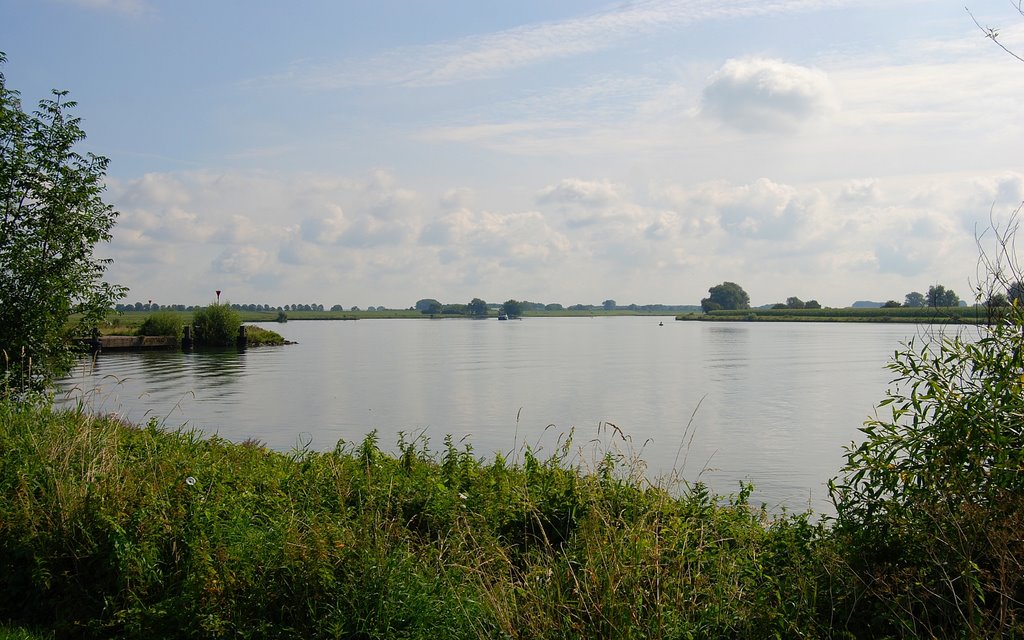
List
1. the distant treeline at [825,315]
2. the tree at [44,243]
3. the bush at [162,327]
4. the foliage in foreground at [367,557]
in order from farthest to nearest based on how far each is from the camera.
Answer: the distant treeline at [825,315] → the bush at [162,327] → the tree at [44,243] → the foliage in foreground at [367,557]

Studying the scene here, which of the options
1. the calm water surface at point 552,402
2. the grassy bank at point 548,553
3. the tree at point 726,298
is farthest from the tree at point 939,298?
the tree at point 726,298

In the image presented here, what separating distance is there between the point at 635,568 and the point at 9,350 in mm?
12486

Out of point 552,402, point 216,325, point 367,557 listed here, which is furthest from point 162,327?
point 367,557

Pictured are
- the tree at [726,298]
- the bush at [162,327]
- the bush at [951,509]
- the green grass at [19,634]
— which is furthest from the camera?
the tree at [726,298]

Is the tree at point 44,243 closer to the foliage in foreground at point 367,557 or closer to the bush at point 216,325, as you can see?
the foliage in foreground at point 367,557

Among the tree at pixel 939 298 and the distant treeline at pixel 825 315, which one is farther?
the distant treeline at pixel 825 315

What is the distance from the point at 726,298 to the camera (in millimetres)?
170500

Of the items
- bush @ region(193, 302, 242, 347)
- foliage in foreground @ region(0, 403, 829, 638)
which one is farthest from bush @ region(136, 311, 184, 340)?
foliage in foreground @ region(0, 403, 829, 638)

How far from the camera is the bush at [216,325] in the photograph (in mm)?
59216

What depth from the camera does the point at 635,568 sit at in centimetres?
545

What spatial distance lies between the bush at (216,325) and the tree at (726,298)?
419 ft

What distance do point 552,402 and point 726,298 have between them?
15088cm

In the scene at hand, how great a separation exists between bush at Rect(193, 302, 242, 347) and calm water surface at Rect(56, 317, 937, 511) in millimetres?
7504

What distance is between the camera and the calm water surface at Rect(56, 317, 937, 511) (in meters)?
17.4
